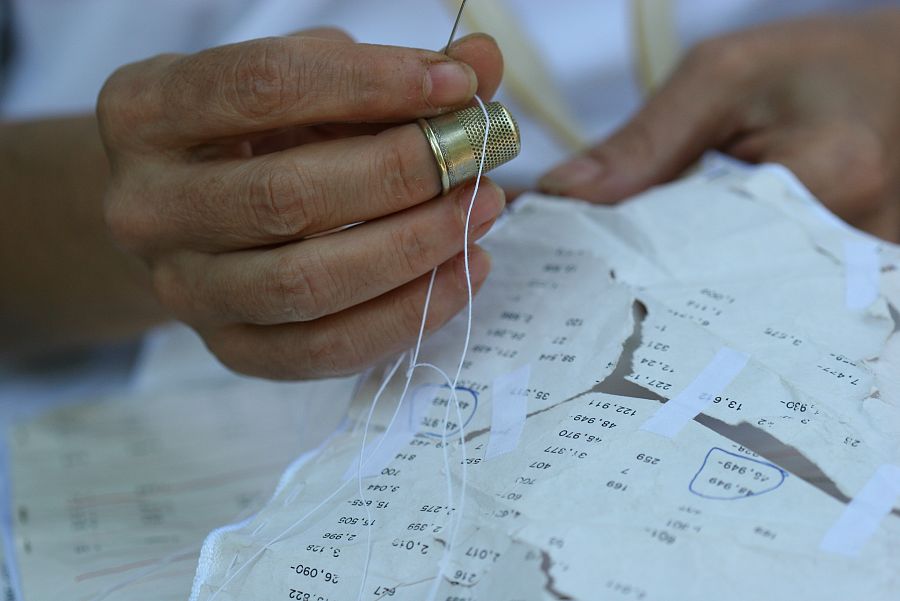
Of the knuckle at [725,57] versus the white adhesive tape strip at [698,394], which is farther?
the knuckle at [725,57]

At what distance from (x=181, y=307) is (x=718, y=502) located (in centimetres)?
36

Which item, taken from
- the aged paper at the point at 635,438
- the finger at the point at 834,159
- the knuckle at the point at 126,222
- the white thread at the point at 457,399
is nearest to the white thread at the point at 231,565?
the aged paper at the point at 635,438

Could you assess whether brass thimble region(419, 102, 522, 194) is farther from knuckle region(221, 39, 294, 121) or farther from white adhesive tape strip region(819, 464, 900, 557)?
white adhesive tape strip region(819, 464, 900, 557)

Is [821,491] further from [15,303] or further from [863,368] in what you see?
[15,303]

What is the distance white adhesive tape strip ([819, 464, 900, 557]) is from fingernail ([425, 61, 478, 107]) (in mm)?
277

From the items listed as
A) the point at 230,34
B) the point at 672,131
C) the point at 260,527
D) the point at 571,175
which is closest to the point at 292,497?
the point at 260,527

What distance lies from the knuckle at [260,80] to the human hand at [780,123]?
284 millimetres

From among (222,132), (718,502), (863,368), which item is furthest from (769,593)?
(222,132)

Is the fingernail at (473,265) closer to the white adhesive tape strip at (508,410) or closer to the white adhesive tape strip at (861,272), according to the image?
the white adhesive tape strip at (508,410)

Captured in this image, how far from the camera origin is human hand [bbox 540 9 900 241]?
666 mm

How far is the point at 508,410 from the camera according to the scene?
45 cm

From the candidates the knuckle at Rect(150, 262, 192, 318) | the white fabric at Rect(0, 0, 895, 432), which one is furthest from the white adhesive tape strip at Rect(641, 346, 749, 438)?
the white fabric at Rect(0, 0, 895, 432)

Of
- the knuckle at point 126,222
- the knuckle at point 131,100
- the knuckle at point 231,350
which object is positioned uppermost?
the knuckle at point 131,100

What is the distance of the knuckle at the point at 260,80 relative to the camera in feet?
1.40
